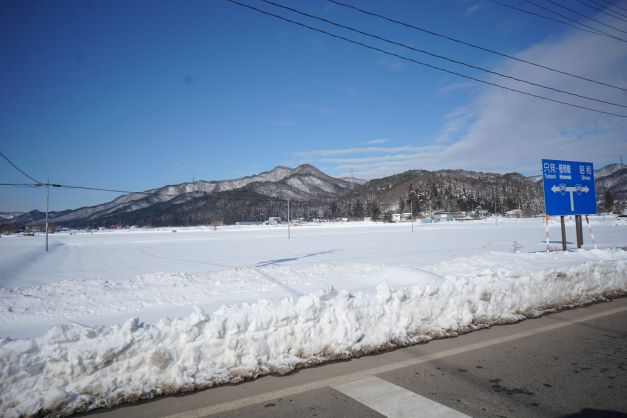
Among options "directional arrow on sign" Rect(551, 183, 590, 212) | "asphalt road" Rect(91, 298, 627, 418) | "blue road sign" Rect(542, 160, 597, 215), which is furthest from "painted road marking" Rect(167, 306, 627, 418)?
"directional arrow on sign" Rect(551, 183, 590, 212)

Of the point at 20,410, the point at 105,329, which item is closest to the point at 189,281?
the point at 105,329

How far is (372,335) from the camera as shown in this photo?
5145mm

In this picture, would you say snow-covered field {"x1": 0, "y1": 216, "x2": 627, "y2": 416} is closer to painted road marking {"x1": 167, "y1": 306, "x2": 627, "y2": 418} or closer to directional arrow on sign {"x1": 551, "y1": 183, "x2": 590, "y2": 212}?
painted road marking {"x1": 167, "y1": 306, "x2": 627, "y2": 418}

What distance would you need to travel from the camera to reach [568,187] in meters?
14.4

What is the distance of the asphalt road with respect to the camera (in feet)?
11.2

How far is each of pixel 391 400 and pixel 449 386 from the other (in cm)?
75

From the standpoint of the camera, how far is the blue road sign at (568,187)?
13852 millimetres

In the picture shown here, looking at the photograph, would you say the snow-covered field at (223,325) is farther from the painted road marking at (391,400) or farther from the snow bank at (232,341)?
the painted road marking at (391,400)

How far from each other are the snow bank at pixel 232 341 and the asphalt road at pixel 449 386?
0.69ft

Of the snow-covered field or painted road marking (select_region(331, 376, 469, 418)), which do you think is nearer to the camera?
painted road marking (select_region(331, 376, 469, 418))

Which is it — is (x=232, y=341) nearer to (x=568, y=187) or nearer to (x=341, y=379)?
(x=341, y=379)

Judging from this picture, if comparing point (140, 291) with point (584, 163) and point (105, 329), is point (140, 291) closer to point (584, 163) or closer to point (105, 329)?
point (105, 329)

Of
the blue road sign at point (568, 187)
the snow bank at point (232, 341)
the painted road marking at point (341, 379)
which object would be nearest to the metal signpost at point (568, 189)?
the blue road sign at point (568, 187)

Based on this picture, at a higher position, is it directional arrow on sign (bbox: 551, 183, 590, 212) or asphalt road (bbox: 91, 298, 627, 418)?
directional arrow on sign (bbox: 551, 183, 590, 212)
